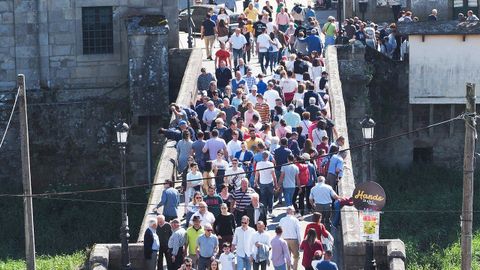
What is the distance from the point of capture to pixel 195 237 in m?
33.1

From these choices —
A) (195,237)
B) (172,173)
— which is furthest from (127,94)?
(195,237)

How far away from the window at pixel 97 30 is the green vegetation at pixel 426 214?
920cm

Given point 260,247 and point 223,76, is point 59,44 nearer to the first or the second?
point 223,76

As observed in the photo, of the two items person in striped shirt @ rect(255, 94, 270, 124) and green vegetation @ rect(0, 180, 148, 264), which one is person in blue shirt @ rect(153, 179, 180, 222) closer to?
person in striped shirt @ rect(255, 94, 270, 124)

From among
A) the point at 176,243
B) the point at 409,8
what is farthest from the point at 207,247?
the point at 409,8

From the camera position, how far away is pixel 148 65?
5012 centimetres

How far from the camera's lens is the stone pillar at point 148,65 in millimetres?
49875

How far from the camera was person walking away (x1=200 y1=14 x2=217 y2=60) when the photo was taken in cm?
5085

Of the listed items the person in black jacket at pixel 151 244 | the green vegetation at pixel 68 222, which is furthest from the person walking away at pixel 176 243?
the green vegetation at pixel 68 222

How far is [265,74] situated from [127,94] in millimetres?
4711

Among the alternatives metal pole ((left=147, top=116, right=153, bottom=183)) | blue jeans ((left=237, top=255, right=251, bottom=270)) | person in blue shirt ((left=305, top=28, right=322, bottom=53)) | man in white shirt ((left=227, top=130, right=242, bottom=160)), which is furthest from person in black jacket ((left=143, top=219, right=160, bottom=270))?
metal pole ((left=147, top=116, right=153, bottom=183))

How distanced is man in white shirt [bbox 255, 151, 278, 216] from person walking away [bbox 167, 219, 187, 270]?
342 cm

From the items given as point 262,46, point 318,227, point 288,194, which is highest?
point 262,46

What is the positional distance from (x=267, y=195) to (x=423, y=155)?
2303 centimetres
